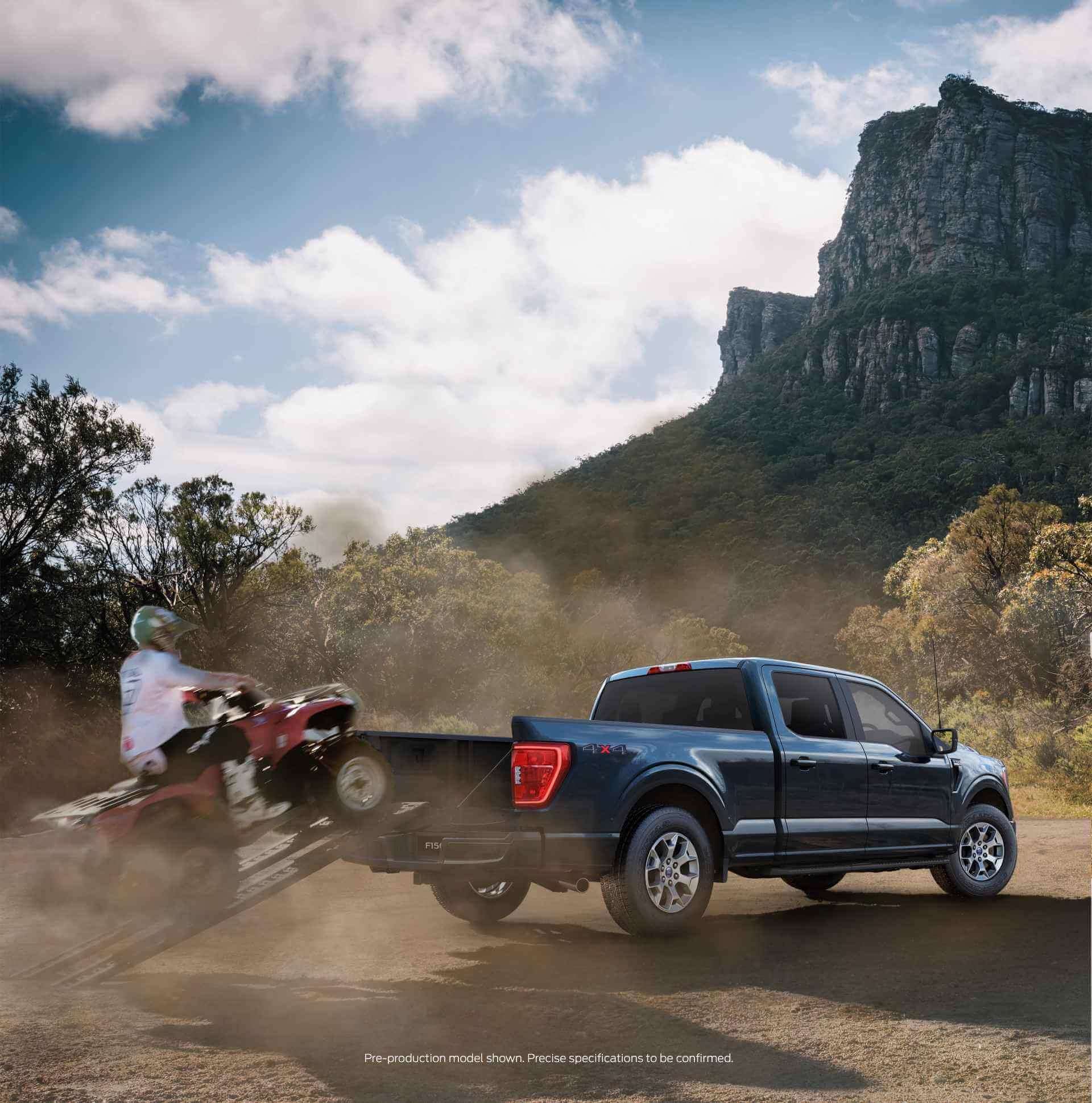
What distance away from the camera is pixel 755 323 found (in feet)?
433

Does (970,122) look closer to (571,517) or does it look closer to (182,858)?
(571,517)

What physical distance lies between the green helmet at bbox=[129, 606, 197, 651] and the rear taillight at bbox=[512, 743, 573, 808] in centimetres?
214

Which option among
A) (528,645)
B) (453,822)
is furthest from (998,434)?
(453,822)

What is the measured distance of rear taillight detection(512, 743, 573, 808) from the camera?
6.32 metres

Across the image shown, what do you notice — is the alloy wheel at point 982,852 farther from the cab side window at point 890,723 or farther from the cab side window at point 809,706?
the cab side window at point 809,706

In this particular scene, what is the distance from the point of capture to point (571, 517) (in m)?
67.0

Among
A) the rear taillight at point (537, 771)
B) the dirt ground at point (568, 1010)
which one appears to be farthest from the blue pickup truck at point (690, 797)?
the dirt ground at point (568, 1010)

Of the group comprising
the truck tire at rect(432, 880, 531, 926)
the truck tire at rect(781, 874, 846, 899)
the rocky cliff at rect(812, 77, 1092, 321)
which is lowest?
the truck tire at rect(781, 874, 846, 899)

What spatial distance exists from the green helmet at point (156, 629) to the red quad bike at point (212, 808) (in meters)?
0.38

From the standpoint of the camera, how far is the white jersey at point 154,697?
616 centimetres

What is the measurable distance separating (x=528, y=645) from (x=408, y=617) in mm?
4261

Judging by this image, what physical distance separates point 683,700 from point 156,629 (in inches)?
149

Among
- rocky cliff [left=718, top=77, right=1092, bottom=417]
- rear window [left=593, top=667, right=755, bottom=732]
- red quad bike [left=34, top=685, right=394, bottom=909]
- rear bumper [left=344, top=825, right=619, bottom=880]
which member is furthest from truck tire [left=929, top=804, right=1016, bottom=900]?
rocky cliff [left=718, top=77, right=1092, bottom=417]

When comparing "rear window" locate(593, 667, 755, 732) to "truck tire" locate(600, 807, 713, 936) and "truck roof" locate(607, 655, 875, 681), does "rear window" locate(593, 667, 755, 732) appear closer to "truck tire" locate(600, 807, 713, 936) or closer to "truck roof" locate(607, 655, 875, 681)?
"truck roof" locate(607, 655, 875, 681)
